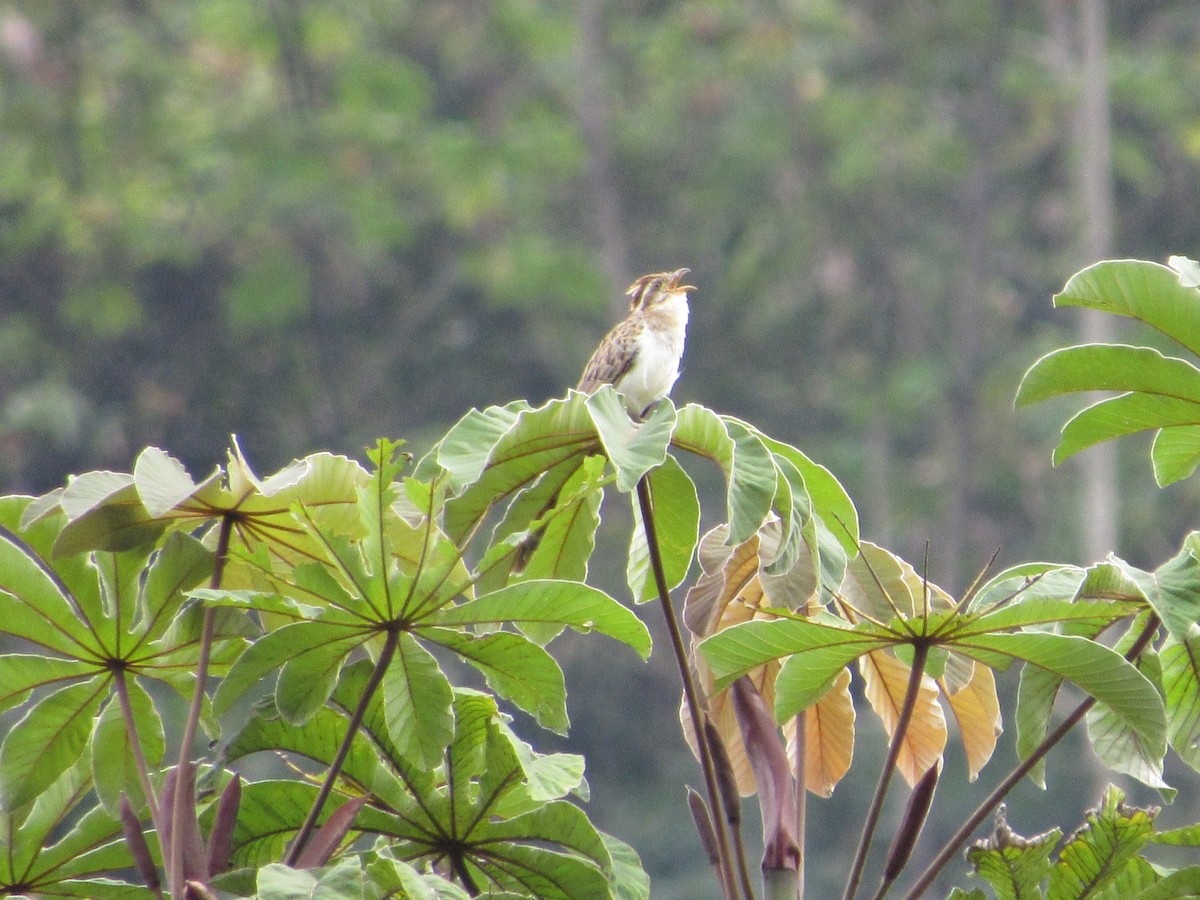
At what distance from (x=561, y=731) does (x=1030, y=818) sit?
46.8ft

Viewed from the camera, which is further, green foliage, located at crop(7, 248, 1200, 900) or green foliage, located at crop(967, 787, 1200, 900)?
green foliage, located at crop(967, 787, 1200, 900)

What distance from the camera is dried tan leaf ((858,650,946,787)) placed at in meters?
2.30

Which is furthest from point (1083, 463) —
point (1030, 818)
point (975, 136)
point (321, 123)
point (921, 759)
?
point (921, 759)

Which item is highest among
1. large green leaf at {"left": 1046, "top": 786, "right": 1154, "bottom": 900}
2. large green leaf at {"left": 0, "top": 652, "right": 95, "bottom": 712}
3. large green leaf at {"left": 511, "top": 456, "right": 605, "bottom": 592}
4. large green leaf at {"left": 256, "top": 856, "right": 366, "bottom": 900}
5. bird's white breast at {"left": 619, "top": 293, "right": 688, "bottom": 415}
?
bird's white breast at {"left": 619, "top": 293, "right": 688, "bottom": 415}

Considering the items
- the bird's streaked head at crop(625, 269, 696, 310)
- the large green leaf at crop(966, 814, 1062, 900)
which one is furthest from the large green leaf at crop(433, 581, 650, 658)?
the bird's streaked head at crop(625, 269, 696, 310)

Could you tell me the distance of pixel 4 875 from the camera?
2246mm

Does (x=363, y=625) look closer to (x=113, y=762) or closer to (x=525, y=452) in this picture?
(x=525, y=452)

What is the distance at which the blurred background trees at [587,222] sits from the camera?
1727cm

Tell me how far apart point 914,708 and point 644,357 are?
1657 millimetres

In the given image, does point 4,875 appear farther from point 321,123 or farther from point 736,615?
point 321,123

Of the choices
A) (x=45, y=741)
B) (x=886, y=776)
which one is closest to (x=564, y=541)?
(x=886, y=776)

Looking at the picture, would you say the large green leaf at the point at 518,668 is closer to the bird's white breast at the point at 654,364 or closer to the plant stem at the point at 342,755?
the plant stem at the point at 342,755

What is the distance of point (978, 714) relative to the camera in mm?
2326

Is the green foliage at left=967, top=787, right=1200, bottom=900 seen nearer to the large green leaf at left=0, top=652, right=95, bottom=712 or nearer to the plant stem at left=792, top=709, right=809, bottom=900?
the plant stem at left=792, top=709, right=809, bottom=900
